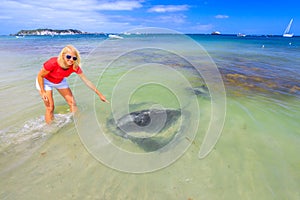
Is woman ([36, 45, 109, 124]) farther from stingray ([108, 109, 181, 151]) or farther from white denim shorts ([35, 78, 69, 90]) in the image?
stingray ([108, 109, 181, 151])

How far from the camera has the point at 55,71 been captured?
15.6 ft

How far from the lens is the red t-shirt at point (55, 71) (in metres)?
4.54

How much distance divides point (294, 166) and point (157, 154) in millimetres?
2706

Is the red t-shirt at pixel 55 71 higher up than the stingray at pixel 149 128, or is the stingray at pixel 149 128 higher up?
the red t-shirt at pixel 55 71

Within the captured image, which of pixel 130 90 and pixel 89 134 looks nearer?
pixel 89 134

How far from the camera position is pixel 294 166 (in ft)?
12.4

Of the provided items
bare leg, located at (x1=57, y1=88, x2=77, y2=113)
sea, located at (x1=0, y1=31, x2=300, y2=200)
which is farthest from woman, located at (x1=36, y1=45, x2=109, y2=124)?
sea, located at (x1=0, y1=31, x2=300, y2=200)

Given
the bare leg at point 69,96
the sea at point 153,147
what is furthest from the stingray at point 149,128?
the bare leg at point 69,96

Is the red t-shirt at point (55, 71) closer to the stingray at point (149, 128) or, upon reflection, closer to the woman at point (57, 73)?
the woman at point (57, 73)

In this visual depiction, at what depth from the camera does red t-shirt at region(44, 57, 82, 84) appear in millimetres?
4540

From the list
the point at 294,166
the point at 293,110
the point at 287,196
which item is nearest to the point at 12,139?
the point at 287,196

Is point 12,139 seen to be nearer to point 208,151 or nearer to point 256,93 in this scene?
point 208,151

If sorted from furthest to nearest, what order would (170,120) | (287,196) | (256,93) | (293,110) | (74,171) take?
(256,93)
(293,110)
(170,120)
(74,171)
(287,196)

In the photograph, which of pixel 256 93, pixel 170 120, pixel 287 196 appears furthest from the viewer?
pixel 256 93
